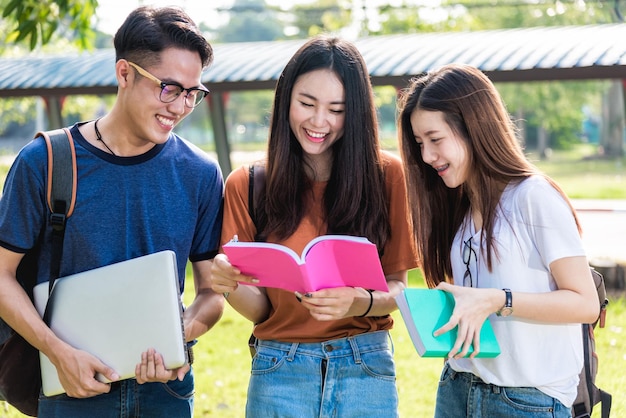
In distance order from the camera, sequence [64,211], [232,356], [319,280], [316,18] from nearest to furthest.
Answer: [319,280], [64,211], [232,356], [316,18]

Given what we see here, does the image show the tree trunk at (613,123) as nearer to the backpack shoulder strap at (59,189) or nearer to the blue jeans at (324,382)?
the blue jeans at (324,382)

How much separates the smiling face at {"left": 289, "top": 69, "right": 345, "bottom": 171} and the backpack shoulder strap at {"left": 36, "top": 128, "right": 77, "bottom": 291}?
2.34 ft

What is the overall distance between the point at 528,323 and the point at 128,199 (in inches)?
49.9

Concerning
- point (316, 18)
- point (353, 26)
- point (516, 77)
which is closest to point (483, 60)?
point (516, 77)

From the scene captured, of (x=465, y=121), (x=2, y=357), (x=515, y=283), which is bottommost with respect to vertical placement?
(x=2, y=357)

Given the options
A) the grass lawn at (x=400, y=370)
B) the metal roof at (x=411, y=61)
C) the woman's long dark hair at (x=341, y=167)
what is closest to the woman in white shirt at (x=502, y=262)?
the woman's long dark hair at (x=341, y=167)

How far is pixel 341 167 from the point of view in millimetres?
2732

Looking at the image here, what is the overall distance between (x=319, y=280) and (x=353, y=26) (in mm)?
29250

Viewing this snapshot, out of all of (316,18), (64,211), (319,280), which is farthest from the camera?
(316,18)

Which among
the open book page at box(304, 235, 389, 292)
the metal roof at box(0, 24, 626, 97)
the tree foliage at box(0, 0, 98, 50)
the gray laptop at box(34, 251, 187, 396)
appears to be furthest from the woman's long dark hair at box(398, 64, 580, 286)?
the metal roof at box(0, 24, 626, 97)

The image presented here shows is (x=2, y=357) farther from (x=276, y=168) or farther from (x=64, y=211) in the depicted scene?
(x=276, y=168)

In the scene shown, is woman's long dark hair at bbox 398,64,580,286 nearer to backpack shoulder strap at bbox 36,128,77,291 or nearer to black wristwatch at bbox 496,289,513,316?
black wristwatch at bbox 496,289,513,316

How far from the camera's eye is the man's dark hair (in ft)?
8.79

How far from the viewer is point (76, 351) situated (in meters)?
2.56
